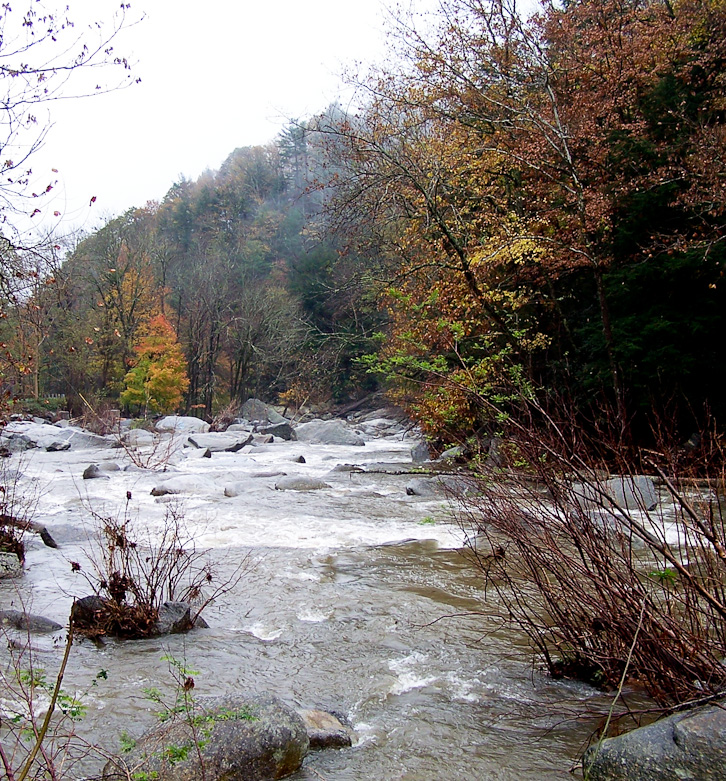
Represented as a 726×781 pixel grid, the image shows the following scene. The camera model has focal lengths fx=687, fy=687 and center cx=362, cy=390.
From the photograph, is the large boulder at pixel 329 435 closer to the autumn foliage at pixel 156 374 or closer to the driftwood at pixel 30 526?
the autumn foliage at pixel 156 374

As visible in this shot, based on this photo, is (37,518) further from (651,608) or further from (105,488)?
(651,608)

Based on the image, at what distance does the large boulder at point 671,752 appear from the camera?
2.75m

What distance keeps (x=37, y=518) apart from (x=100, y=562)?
3.38m

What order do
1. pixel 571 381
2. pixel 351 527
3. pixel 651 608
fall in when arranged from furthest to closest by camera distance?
pixel 571 381 → pixel 351 527 → pixel 651 608

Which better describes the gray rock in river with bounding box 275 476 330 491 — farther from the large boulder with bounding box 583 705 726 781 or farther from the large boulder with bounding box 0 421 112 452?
the large boulder with bounding box 0 421 112 452

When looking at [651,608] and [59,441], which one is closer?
[651,608]

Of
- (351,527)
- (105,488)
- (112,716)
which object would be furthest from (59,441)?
(112,716)

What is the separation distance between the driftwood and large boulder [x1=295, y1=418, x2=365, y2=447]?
16338mm

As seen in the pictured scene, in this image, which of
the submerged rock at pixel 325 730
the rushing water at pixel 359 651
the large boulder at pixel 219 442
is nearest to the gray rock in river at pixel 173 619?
the rushing water at pixel 359 651

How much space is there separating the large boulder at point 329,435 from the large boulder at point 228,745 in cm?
2140

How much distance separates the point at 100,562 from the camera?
7.41m

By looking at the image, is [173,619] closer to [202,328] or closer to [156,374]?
[156,374]

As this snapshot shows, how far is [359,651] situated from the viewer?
5398 millimetres

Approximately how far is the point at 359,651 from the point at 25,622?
8.84 feet
